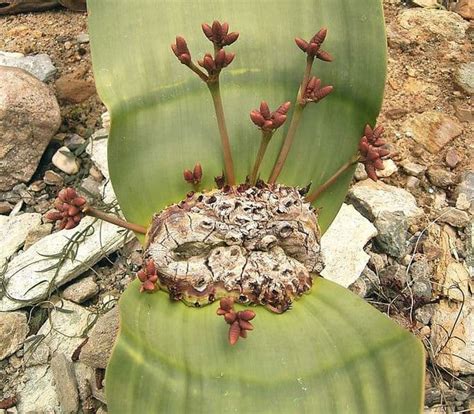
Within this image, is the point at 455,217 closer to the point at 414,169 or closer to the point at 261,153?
the point at 414,169

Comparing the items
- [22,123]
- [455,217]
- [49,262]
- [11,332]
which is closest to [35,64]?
[22,123]

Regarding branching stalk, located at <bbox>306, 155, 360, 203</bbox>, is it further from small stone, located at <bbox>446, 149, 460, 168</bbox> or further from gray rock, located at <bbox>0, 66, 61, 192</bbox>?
gray rock, located at <bbox>0, 66, 61, 192</bbox>

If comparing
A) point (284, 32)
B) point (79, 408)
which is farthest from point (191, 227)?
point (79, 408)

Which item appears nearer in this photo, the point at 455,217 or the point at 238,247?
the point at 238,247

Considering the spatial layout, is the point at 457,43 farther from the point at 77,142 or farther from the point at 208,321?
the point at 208,321

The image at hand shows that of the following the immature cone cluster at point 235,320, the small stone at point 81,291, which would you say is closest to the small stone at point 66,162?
the small stone at point 81,291

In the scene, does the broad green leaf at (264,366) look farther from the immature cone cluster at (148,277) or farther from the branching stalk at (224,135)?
the branching stalk at (224,135)

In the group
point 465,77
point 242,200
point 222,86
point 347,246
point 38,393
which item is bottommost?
point 38,393

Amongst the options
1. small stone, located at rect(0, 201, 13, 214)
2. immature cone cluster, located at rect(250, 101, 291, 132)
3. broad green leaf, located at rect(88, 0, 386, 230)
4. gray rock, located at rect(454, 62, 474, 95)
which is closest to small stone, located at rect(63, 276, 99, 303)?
small stone, located at rect(0, 201, 13, 214)
